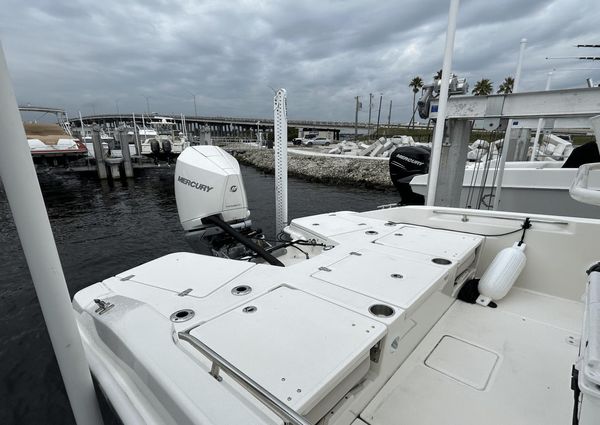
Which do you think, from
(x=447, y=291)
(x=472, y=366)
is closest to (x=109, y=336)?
(x=472, y=366)

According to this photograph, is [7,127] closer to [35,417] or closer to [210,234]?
[210,234]

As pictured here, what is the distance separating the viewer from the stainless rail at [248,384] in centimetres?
72

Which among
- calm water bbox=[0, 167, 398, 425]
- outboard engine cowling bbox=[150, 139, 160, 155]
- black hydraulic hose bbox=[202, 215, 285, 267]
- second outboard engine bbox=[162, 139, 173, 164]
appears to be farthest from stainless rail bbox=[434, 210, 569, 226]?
outboard engine cowling bbox=[150, 139, 160, 155]

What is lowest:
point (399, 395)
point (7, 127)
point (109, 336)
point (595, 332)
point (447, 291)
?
point (399, 395)

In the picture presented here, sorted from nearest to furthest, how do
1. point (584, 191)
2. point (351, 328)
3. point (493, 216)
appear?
point (584, 191)
point (351, 328)
point (493, 216)

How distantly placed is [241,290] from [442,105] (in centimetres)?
299

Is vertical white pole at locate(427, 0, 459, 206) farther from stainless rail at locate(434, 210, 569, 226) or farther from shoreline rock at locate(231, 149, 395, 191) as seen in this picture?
shoreline rock at locate(231, 149, 395, 191)

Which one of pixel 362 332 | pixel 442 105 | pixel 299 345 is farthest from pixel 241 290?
pixel 442 105

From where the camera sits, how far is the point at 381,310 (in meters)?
1.27

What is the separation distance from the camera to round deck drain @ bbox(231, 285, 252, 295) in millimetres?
1445

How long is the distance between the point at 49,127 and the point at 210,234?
75.9 ft

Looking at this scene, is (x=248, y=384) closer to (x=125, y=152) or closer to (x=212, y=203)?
(x=212, y=203)

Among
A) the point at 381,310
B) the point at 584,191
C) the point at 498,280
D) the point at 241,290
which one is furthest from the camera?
the point at 498,280

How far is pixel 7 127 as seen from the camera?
0.68 meters
